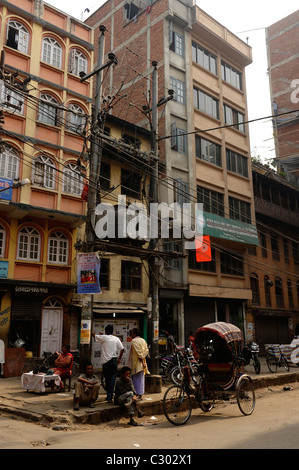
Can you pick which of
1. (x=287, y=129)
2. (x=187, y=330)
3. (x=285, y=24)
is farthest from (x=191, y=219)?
(x=285, y=24)

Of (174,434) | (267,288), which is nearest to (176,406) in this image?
(174,434)

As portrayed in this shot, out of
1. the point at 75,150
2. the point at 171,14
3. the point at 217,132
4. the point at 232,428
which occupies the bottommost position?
the point at 232,428

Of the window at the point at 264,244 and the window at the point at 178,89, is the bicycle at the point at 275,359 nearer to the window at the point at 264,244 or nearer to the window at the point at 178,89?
the window at the point at 264,244

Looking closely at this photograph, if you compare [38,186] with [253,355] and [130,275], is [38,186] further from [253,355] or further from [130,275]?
[253,355]

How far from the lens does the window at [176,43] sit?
88.0ft

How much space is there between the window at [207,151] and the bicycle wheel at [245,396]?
1885cm

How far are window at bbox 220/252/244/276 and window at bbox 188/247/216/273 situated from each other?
94cm

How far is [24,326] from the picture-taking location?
676 inches

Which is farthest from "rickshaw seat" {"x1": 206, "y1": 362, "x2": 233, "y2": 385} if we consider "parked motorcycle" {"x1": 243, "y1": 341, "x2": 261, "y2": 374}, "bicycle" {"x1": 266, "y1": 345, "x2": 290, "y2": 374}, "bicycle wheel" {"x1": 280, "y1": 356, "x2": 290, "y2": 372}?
"bicycle wheel" {"x1": 280, "y1": 356, "x2": 290, "y2": 372}

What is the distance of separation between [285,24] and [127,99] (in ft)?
89.7

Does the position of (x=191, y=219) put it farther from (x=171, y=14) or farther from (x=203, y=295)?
(x=171, y=14)

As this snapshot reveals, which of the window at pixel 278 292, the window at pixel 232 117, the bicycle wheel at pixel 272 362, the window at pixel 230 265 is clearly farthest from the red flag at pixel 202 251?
the window at pixel 232 117

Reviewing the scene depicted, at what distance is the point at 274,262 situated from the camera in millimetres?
31547

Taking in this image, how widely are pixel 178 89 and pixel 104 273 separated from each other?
1379cm
